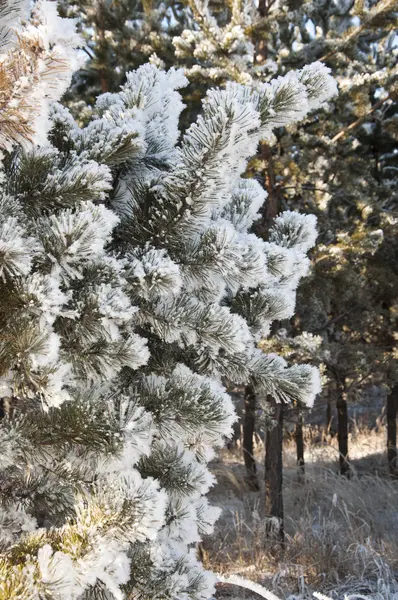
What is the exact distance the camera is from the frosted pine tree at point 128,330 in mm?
1415

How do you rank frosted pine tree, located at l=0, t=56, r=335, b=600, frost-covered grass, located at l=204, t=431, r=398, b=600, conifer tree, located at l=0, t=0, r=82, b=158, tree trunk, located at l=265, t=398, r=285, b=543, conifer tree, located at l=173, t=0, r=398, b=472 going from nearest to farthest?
1. conifer tree, located at l=0, t=0, r=82, b=158
2. frosted pine tree, located at l=0, t=56, r=335, b=600
3. frost-covered grass, located at l=204, t=431, r=398, b=600
4. conifer tree, located at l=173, t=0, r=398, b=472
5. tree trunk, located at l=265, t=398, r=285, b=543

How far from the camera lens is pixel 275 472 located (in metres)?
5.89

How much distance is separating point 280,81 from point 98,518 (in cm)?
133

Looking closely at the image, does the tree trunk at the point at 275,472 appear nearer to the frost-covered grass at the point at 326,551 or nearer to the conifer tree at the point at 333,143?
the frost-covered grass at the point at 326,551

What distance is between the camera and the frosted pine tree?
1.42 meters

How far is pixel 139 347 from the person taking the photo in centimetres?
172

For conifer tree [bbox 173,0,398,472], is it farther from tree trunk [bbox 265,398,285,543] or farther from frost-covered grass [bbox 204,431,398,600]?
frost-covered grass [bbox 204,431,398,600]

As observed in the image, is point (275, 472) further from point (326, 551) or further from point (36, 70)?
point (36, 70)

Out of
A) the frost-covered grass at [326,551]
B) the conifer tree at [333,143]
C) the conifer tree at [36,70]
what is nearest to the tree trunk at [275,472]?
the frost-covered grass at [326,551]

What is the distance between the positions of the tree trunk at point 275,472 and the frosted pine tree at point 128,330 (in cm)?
366

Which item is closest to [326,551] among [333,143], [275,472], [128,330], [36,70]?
[275,472]

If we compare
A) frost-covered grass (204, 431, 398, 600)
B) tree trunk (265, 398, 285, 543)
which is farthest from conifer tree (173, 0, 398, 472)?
frost-covered grass (204, 431, 398, 600)

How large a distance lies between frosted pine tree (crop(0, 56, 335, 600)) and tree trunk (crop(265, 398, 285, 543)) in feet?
12.0

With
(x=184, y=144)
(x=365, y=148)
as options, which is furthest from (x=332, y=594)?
(x=365, y=148)
